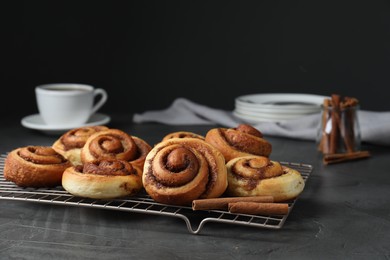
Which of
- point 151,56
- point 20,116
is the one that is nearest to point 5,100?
point 20,116

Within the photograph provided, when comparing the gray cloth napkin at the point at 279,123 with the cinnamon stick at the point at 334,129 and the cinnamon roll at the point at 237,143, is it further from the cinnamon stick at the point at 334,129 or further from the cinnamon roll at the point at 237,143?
the cinnamon roll at the point at 237,143

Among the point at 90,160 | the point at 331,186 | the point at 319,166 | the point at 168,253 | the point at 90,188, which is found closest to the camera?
the point at 168,253

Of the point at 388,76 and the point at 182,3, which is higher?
the point at 182,3

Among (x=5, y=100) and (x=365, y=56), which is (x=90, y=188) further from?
(x=365, y=56)

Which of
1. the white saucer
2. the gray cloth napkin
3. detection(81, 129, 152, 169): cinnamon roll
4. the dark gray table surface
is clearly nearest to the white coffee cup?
the white saucer

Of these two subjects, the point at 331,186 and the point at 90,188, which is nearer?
the point at 90,188

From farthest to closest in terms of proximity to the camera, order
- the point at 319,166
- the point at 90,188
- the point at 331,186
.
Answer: the point at 319,166
the point at 331,186
the point at 90,188

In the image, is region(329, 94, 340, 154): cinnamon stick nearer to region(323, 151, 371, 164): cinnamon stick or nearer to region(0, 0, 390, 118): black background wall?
region(323, 151, 371, 164): cinnamon stick
